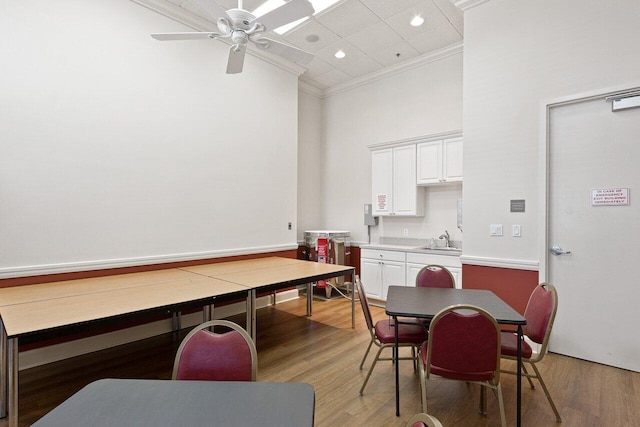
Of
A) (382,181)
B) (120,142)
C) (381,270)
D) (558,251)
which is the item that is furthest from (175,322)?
(558,251)

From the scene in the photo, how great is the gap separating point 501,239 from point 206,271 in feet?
11.0

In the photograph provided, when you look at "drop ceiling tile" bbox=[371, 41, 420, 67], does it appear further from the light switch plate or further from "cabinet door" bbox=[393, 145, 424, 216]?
the light switch plate

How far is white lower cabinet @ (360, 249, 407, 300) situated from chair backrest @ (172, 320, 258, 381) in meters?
3.45

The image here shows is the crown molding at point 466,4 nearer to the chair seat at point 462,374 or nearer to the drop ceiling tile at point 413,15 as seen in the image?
the drop ceiling tile at point 413,15

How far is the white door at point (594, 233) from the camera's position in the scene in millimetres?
2922

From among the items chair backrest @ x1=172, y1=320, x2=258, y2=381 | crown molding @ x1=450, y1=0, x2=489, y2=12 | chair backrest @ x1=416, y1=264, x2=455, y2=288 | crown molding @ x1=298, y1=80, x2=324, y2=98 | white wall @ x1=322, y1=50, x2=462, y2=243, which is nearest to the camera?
chair backrest @ x1=172, y1=320, x2=258, y2=381

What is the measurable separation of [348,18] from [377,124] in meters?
1.98

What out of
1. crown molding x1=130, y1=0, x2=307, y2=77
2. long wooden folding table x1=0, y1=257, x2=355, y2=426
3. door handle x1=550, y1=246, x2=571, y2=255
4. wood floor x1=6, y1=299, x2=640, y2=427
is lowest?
wood floor x1=6, y1=299, x2=640, y2=427

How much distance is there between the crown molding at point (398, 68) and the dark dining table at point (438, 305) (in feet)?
12.2

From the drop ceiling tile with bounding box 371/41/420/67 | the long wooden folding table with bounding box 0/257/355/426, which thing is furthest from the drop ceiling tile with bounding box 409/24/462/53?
the long wooden folding table with bounding box 0/257/355/426

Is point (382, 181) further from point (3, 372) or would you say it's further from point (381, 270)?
point (3, 372)

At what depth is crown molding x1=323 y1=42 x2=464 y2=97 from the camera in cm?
483

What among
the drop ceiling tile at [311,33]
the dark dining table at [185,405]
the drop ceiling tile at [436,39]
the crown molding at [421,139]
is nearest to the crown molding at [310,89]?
the drop ceiling tile at [311,33]

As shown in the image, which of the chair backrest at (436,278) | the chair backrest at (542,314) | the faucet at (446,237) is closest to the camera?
the chair backrest at (542,314)
